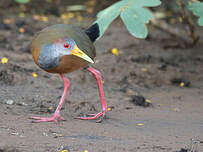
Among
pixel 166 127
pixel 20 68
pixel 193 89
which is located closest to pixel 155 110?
pixel 166 127

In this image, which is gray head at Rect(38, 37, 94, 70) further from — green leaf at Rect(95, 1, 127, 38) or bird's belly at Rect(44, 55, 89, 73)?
green leaf at Rect(95, 1, 127, 38)

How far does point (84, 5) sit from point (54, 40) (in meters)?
5.87

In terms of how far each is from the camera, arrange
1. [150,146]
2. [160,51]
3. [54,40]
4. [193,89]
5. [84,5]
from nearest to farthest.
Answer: [150,146]
[54,40]
[193,89]
[160,51]
[84,5]

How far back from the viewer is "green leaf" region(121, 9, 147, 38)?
3783 millimetres

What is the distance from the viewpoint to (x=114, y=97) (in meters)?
5.81

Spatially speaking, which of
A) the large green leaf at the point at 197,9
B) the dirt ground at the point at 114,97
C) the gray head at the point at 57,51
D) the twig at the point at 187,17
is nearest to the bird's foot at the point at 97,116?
the dirt ground at the point at 114,97

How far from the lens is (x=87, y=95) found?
5.76 meters

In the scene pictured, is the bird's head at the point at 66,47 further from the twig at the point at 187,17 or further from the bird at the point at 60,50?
the twig at the point at 187,17

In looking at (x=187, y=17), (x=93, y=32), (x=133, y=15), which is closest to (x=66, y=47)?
(x=93, y=32)

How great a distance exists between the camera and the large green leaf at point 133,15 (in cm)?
380

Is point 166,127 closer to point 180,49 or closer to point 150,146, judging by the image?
point 150,146

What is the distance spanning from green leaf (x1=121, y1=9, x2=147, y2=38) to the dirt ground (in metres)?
1.02

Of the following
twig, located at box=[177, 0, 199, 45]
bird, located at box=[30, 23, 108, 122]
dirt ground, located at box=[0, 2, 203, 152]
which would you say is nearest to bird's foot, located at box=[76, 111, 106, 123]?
dirt ground, located at box=[0, 2, 203, 152]

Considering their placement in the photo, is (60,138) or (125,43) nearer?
(60,138)
